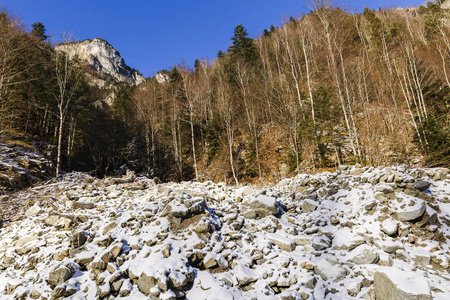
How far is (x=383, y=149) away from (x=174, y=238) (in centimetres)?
1036

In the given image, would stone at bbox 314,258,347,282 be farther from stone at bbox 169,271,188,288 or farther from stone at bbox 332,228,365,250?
stone at bbox 169,271,188,288

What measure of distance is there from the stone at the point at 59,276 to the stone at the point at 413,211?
7.73 metres

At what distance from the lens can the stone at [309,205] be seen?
6227 millimetres

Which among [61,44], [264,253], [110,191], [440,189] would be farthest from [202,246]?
[61,44]

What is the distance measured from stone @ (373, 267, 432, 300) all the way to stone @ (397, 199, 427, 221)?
74.8 inches

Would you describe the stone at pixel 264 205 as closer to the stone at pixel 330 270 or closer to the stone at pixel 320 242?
the stone at pixel 320 242

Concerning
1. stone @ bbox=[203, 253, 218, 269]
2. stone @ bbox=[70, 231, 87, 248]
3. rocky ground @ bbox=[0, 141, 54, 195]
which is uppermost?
rocky ground @ bbox=[0, 141, 54, 195]

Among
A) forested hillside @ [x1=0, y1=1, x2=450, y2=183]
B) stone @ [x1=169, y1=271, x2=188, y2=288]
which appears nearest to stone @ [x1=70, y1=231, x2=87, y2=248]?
stone @ [x1=169, y1=271, x2=188, y2=288]

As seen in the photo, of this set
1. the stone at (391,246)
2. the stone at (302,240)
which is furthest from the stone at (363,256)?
the stone at (302,240)

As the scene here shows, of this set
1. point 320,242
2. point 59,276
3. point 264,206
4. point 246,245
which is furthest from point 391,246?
point 59,276

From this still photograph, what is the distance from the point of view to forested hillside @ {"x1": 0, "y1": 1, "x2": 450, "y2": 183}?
1123cm

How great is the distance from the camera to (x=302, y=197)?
6867 millimetres

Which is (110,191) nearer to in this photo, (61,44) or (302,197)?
(302,197)

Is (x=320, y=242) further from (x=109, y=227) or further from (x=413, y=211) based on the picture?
(x=109, y=227)
